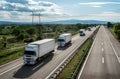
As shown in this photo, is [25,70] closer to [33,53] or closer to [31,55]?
[31,55]

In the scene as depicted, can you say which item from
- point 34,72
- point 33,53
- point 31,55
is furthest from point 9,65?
point 34,72

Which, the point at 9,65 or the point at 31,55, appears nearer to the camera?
the point at 31,55

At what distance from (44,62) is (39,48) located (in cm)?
292

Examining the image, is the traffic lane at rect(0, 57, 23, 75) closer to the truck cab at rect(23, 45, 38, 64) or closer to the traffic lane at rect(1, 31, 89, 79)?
the traffic lane at rect(1, 31, 89, 79)

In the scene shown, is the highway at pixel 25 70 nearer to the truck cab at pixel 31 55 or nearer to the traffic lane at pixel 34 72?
the traffic lane at pixel 34 72

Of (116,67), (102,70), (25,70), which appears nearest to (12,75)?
(25,70)

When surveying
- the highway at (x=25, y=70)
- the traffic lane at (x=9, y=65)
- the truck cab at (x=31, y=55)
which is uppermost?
the truck cab at (x=31, y=55)

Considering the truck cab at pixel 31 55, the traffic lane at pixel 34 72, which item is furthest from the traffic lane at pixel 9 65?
the truck cab at pixel 31 55

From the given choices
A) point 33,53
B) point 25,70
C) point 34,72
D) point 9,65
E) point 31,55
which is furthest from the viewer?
point 9,65

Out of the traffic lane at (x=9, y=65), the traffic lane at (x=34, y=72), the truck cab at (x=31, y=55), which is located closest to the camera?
the traffic lane at (x=34, y=72)

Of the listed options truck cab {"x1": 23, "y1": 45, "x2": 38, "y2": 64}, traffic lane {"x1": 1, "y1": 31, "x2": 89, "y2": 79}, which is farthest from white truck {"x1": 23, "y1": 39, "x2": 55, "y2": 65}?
traffic lane {"x1": 1, "y1": 31, "x2": 89, "y2": 79}

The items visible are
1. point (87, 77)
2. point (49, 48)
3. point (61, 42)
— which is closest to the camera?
point (87, 77)

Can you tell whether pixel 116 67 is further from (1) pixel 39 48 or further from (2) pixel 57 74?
(1) pixel 39 48

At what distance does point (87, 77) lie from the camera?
2447 centimetres
